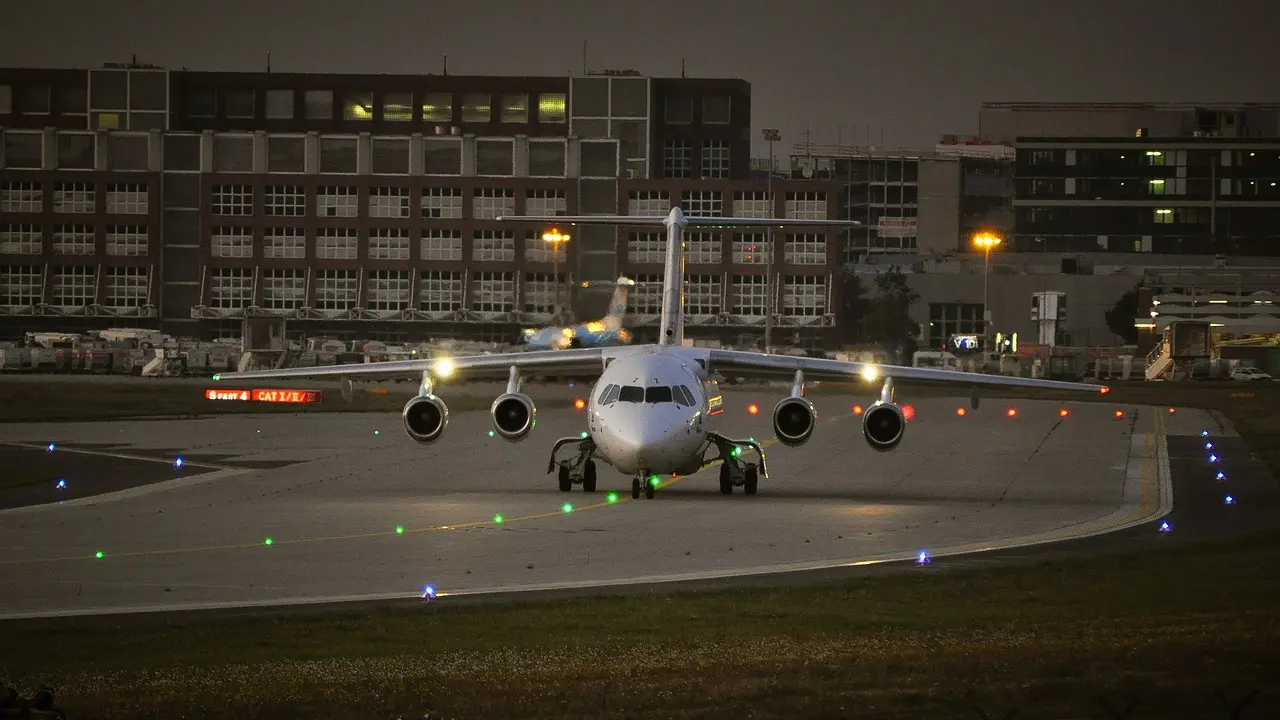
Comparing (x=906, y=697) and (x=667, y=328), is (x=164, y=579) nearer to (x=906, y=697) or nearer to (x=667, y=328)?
(x=906, y=697)

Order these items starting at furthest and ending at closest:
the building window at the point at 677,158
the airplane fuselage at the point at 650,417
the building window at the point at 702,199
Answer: the building window at the point at 677,158 → the building window at the point at 702,199 → the airplane fuselage at the point at 650,417

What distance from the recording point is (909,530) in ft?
86.5

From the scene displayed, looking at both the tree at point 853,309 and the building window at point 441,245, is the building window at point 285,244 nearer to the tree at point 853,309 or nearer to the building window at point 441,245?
the building window at point 441,245

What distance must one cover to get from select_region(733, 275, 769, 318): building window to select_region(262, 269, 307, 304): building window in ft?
103

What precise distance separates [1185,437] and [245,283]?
300 feet

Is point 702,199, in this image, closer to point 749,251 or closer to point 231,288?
point 749,251

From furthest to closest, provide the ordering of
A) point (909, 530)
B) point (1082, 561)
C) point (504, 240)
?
point (504, 240) → point (909, 530) → point (1082, 561)

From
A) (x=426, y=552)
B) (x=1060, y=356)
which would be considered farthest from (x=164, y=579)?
(x=1060, y=356)

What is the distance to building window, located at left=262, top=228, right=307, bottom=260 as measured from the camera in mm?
130625

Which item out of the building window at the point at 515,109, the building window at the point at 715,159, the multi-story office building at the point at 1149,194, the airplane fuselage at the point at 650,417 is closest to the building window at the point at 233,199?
the building window at the point at 515,109

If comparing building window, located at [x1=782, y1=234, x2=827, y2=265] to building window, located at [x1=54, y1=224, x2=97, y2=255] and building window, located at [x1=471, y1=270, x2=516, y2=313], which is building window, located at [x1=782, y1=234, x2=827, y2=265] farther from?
building window, located at [x1=54, y1=224, x2=97, y2=255]

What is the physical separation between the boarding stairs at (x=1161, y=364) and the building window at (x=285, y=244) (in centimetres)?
5976

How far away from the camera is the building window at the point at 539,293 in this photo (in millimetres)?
128750

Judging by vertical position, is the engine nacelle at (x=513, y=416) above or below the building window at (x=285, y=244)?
below
